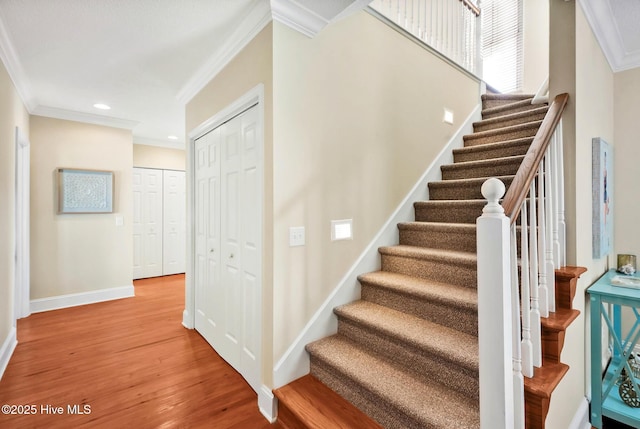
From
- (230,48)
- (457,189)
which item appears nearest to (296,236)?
(230,48)

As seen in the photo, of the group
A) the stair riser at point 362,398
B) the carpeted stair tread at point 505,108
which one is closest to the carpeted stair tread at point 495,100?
the carpeted stair tread at point 505,108

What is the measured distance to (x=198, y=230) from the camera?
302cm

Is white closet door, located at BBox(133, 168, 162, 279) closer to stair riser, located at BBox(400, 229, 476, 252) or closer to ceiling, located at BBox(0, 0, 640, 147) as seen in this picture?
ceiling, located at BBox(0, 0, 640, 147)

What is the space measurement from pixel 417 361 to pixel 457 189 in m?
1.64

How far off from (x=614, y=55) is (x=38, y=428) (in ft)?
16.2

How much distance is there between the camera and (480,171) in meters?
2.64

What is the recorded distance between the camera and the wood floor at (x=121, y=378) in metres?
1.81

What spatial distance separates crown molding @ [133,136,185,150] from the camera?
519 centimetres

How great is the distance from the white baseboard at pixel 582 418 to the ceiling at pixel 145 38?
251 cm

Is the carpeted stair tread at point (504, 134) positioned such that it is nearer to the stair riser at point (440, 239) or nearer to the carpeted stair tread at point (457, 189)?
the carpeted stair tread at point (457, 189)

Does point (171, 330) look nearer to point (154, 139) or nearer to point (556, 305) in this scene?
point (556, 305)

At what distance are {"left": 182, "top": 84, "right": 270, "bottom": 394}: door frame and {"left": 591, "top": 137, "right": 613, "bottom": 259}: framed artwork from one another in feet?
7.36

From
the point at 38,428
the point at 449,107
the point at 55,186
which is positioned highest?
the point at 449,107

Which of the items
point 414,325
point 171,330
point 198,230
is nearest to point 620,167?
point 414,325
